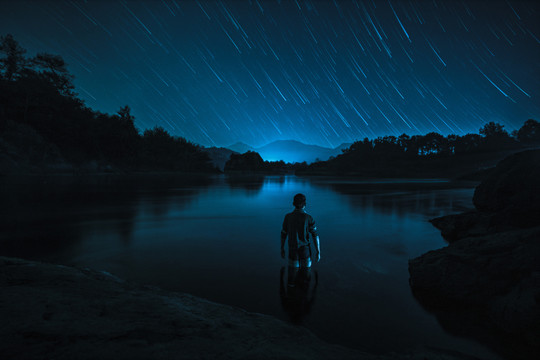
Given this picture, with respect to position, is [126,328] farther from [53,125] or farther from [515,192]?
[53,125]

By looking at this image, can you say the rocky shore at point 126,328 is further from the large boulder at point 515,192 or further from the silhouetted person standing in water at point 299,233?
the large boulder at point 515,192

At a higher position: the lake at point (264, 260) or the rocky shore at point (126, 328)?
the rocky shore at point (126, 328)

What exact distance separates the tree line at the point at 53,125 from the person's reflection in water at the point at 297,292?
57728mm

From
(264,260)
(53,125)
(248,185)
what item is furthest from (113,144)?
(264,260)

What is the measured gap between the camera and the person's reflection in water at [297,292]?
15.1 feet

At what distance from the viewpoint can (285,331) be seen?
10.4 feet

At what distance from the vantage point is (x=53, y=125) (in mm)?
59969

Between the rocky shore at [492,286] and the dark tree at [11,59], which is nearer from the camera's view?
the rocky shore at [492,286]

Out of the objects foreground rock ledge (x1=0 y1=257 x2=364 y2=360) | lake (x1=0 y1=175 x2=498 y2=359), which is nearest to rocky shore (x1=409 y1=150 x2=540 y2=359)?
lake (x1=0 y1=175 x2=498 y2=359)

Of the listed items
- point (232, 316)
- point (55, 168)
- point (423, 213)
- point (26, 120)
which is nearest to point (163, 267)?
point (232, 316)

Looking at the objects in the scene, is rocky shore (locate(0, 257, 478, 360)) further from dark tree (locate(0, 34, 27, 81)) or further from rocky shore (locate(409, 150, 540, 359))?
dark tree (locate(0, 34, 27, 81))

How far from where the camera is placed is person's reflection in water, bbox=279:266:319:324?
15.1 feet

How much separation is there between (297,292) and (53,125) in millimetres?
79796

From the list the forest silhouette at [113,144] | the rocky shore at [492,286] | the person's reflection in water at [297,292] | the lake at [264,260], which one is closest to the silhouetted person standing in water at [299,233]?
the person's reflection in water at [297,292]
